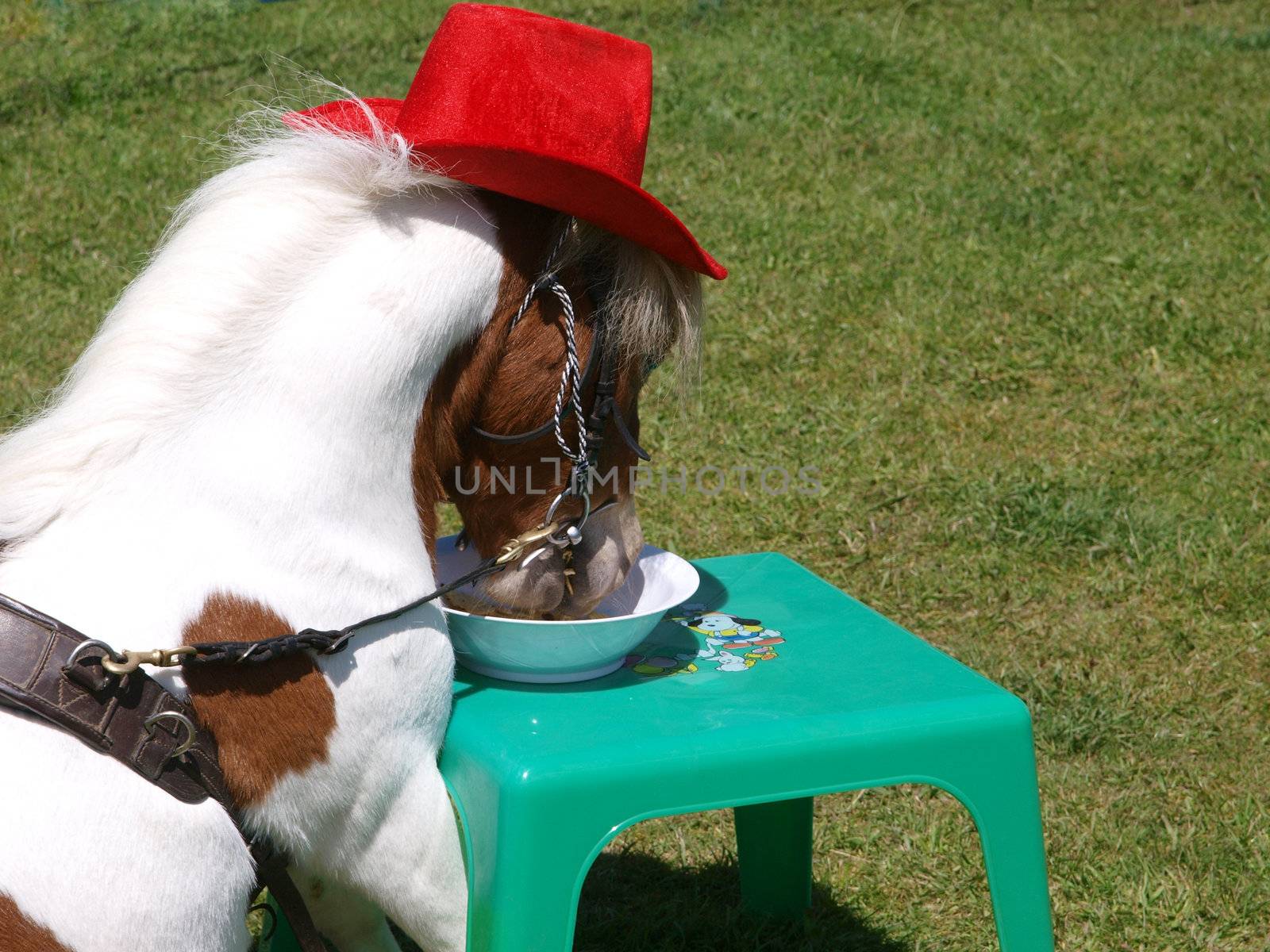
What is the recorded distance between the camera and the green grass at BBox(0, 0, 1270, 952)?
2.56 meters

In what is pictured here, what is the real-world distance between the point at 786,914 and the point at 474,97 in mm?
1615

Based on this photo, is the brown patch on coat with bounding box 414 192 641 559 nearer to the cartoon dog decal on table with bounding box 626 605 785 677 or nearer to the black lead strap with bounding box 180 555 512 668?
the black lead strap with bounding box 180 555 512 668

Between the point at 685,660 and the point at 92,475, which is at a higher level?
the point at 92,475

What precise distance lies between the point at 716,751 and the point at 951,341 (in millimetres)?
3213

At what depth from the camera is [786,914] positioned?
240 cm

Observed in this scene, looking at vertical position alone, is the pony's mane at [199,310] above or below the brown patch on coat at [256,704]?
above

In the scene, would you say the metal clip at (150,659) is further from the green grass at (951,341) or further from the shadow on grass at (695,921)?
the green grass at (951,341)

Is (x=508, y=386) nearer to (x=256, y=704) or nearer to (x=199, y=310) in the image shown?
(x=199, y=310)

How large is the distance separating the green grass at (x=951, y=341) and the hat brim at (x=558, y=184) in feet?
4.63

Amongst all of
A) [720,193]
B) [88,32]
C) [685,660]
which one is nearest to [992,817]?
[685,660]

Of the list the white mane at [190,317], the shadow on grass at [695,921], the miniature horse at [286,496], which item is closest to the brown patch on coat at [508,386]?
the miniature horse at [286,496]

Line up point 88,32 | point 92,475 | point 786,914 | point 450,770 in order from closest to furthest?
point 92,475, point 450,770, point 786,914, point 88,32

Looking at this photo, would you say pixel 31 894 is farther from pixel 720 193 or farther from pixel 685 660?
pixel 720 193

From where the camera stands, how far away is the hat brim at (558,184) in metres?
1.43
